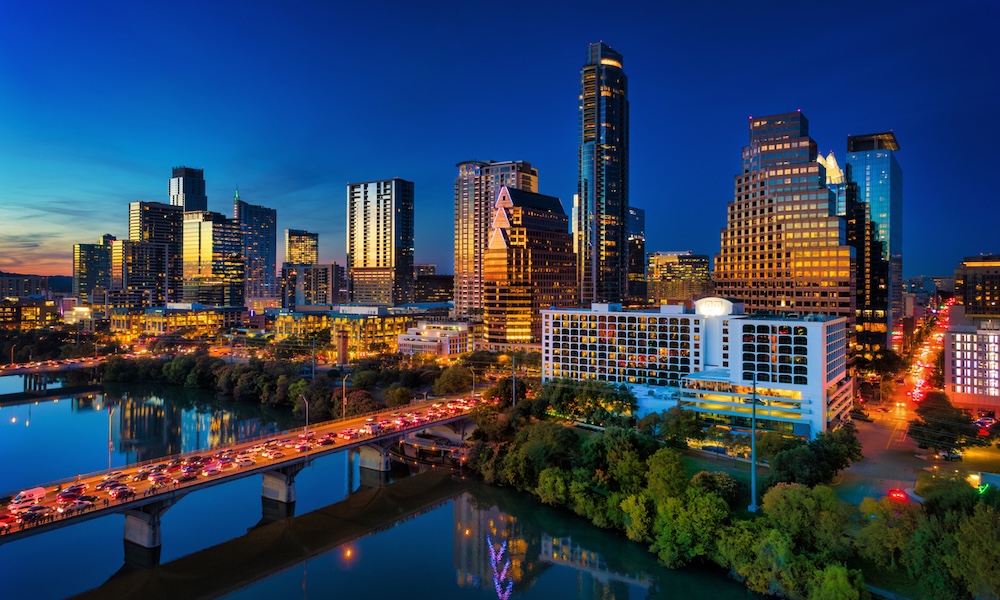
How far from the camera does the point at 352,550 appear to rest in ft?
138

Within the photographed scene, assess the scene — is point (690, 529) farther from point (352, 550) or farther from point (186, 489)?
point (186, 489)

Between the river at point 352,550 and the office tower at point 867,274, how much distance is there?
66949mm

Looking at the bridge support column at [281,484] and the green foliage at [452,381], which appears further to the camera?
the green foliage at [452,381]

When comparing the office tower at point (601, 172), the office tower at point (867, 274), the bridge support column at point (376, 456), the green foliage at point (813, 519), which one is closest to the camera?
the green foliage at point (813, 519)

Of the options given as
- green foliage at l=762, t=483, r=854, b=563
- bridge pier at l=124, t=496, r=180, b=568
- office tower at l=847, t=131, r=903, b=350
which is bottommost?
bridge pier at l=124, t=496, r=180, b=568

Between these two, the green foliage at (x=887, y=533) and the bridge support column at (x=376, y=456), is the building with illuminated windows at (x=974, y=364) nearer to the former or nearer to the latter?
the green foliage at (x=887, y=533)

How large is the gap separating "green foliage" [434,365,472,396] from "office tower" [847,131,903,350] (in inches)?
3793

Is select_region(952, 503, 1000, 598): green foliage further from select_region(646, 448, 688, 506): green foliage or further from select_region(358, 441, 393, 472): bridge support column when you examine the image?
select_region(358, 441, 393, 472): bridge support column

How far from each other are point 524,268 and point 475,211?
47.7 m

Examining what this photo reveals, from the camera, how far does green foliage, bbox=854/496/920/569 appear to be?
32500 millimetres

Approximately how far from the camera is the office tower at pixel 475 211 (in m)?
158

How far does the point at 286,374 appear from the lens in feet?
308

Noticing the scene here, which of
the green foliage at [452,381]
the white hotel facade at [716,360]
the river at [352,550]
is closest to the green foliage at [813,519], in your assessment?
the river at [352,550]

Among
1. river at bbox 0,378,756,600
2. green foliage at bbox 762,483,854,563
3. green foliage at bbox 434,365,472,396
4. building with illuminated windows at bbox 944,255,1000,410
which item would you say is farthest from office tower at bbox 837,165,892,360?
river at bbox 0,378,756,600
